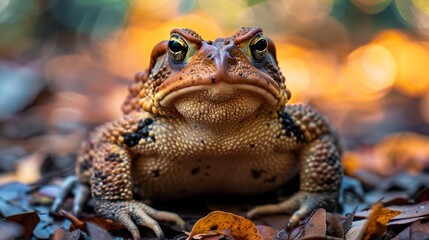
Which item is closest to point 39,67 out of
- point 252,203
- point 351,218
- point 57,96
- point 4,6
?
point 57,96

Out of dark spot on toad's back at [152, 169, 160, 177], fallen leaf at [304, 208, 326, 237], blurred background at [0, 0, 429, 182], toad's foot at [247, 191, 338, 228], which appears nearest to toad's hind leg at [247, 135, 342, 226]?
toad's foot at [247, 191, 338, 228]

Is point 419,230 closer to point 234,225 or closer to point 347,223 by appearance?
point 347,223

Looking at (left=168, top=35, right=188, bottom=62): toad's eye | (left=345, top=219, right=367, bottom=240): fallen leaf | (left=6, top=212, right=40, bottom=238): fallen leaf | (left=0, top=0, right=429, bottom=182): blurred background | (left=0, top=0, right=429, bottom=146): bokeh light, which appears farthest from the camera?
(left=0, top=0, right=429, bottom=146): bokeh light

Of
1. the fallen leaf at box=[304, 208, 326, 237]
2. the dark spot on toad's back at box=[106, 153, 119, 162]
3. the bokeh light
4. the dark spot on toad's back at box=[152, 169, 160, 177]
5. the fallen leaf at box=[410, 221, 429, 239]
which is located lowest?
the bokeh light

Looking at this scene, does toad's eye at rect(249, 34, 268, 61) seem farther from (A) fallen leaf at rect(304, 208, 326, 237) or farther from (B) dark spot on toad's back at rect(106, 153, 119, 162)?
(B) dark spot on toad's back at rect(106, 153, 119, 162)

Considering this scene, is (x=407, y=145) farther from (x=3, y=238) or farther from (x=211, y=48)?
(x=3, y=238)

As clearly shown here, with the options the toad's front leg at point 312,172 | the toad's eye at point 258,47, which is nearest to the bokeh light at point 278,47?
the toad's front leg at point 312,172
